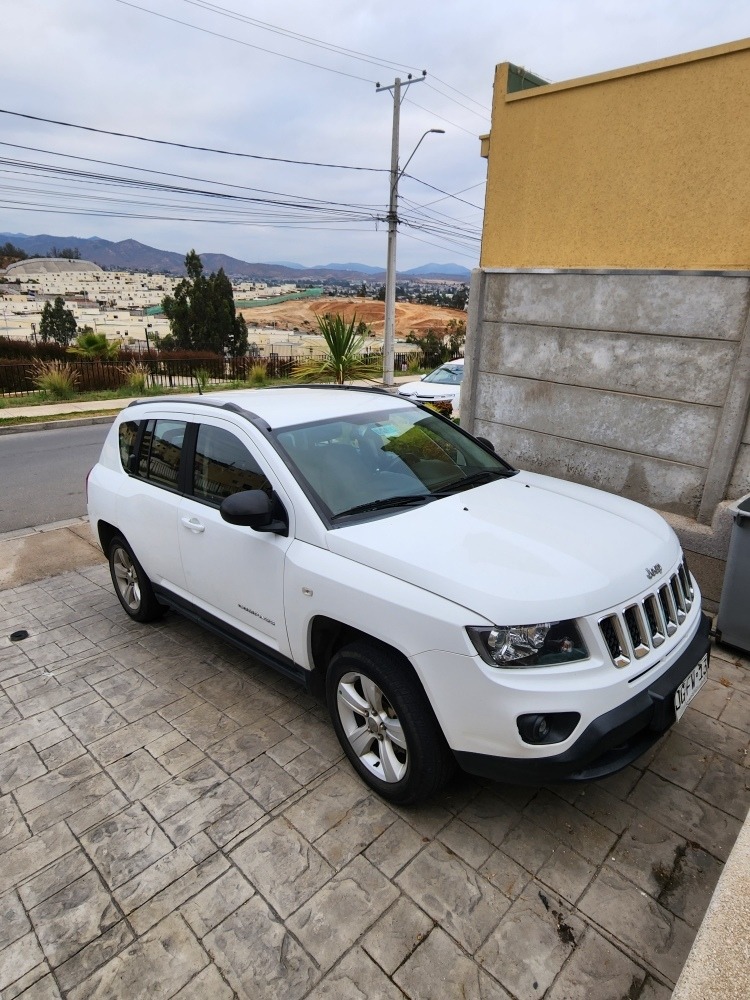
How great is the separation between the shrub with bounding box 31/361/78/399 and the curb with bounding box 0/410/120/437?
3739 millimetres

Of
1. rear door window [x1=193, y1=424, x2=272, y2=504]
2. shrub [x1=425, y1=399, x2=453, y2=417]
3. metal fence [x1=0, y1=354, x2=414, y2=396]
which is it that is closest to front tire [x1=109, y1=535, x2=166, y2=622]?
rear door window [x1=193, y1=424, x2=272, y2=504]

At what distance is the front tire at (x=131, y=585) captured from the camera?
411 cm

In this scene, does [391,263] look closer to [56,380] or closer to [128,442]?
[56,380]

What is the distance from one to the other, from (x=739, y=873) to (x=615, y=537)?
127 cm

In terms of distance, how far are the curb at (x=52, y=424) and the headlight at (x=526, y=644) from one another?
43.7 feet

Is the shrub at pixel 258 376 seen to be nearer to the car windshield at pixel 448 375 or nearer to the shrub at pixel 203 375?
the shrub at pixel 203 375

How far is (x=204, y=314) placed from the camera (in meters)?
41.2

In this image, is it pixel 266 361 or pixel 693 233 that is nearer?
pixel 693 233

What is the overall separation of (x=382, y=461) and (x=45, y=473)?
792cm

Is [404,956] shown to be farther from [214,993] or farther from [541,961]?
[214,993]

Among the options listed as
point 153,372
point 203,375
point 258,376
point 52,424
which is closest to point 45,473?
point 52,424

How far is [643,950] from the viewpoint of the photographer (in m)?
2.03

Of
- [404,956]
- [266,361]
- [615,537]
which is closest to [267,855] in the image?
[404,956]

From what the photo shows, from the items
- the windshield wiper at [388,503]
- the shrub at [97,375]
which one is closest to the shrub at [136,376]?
the shrub at [97,375]
